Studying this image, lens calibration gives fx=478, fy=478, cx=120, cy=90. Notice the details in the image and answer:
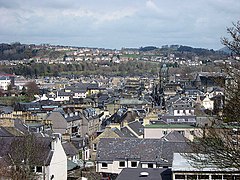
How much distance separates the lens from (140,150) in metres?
31.0

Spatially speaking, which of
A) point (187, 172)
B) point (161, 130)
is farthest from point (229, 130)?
point (161, 130)

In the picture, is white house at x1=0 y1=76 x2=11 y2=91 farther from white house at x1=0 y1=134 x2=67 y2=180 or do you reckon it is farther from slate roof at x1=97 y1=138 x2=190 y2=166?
white house at x1=0 y1=134 x2=67 y2=180

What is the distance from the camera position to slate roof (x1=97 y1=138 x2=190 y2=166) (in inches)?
1189

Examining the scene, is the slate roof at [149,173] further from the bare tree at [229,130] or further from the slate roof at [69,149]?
the slate roof at [69,149]

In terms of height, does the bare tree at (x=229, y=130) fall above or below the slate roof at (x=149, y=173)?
above

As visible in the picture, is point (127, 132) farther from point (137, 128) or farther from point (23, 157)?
point (23, 157)

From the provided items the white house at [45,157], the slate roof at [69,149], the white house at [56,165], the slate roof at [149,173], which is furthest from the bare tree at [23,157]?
the slate roof at [69,149]

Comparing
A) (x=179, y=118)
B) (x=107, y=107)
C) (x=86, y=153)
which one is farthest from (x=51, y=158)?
(x=107, y=107)

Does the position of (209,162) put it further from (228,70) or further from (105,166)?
(105,166)

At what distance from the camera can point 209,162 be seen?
42.5 ft

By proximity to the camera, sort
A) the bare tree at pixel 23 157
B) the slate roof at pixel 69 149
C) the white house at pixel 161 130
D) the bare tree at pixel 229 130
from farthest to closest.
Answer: the white house at pixel 161 130 → the slate roof at pixel 69 149 → the bare tree at pixel 23 157 → the bare tree at pixel 229 130

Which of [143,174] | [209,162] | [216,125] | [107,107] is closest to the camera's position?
[209,162]

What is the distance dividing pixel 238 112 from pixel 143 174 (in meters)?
11.8

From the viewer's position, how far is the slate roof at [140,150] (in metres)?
30.2
